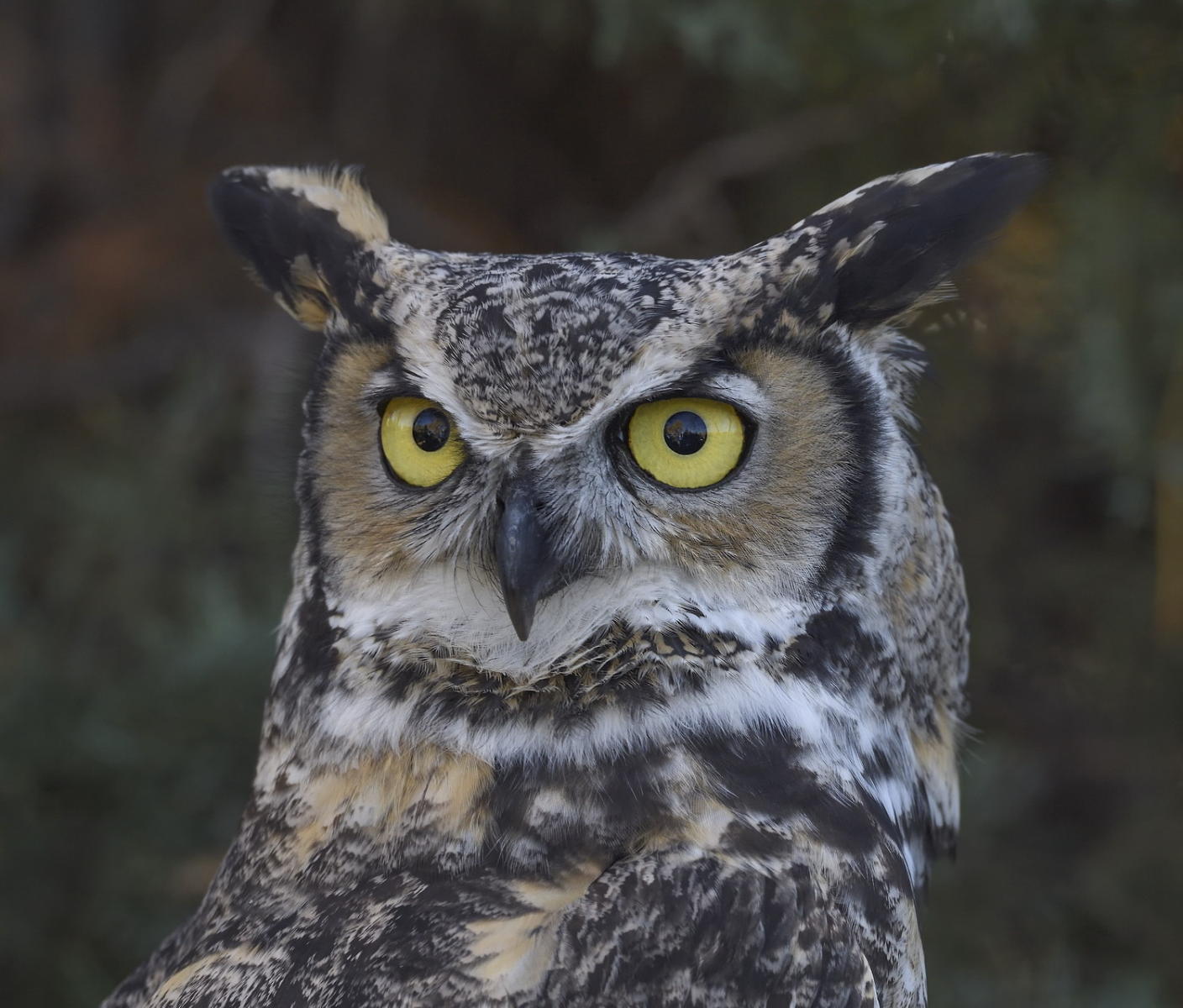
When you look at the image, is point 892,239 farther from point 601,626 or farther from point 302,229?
point 302,229

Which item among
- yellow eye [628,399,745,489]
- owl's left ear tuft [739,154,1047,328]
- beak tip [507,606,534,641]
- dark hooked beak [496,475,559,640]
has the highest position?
owl's left ear tuft [739,154,1047,328]

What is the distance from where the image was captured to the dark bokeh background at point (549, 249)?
82.6 inches

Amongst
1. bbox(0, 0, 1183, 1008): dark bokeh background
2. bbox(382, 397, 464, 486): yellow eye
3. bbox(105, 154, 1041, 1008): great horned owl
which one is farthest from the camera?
bbox(0, 0, 1183, 1008): dark bokeh background

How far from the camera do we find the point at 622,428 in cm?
114

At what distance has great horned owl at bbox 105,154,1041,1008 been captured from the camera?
1064 mm

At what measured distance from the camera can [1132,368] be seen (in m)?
2.18

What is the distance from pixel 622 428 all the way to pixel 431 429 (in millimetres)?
176

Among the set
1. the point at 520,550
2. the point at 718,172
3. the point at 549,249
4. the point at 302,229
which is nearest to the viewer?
the point at 520,550

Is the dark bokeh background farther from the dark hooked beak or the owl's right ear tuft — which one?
the dark hooked beak

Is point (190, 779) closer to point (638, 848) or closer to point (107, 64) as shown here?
point (638, 848)

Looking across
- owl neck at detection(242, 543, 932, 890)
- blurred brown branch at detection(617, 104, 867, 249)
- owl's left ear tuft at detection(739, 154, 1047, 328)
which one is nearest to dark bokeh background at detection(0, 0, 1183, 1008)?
blurred brown branch at detection(617, 104, 867, 249)

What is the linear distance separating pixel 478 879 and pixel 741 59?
4.76 feet

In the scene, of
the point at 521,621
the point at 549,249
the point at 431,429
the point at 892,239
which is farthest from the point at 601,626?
the point at 549,249

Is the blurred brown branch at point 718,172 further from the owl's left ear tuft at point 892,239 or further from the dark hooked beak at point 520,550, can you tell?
the dark hooked beak at point 520,550
